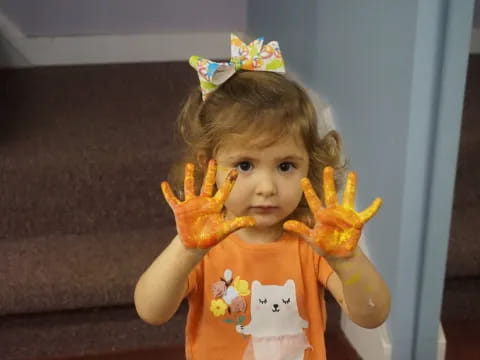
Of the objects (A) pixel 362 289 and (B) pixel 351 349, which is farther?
(B) pixel 351 349

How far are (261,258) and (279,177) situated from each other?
5.2 inches

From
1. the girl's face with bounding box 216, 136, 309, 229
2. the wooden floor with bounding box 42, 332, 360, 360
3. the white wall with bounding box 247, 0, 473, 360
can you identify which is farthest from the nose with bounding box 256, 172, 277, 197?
the wooden floor with bounding box 42, 332, 360, 360

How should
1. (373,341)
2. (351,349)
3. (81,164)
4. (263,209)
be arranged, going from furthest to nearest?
(81,164)
(351,349)
(373,341)
(263,209)

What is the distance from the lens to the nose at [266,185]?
848 mm

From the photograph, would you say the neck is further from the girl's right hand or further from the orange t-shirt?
the girl's right hand

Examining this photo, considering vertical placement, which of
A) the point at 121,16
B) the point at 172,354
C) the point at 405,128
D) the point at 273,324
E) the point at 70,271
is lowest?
the point at 172,354

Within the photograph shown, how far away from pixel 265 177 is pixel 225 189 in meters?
0.07

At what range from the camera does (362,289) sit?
2.71 ft

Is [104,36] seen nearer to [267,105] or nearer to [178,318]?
[178,318]

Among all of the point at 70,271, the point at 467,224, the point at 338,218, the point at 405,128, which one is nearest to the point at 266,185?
the point at 338,218

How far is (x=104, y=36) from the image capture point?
8.11 ft

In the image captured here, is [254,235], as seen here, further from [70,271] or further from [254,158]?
[70,271]

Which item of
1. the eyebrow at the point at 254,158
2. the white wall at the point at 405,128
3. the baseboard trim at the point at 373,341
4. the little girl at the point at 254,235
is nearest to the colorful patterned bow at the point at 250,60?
the little girl at the point at 254,235

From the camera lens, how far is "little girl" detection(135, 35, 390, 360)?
81 cm
